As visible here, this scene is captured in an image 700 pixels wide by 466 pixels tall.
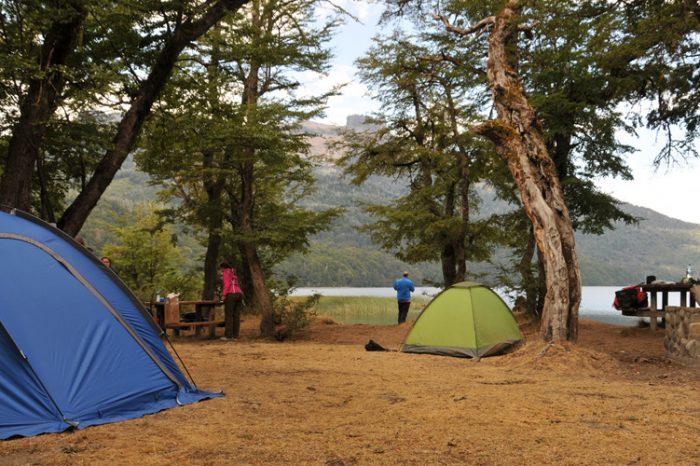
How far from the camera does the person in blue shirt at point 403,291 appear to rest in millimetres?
20578

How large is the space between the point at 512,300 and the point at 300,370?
10.3m

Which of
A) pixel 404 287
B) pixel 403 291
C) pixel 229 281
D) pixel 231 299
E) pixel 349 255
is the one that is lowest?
pixel 231 299

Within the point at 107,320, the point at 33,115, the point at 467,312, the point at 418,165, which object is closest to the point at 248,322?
the point at 418,165

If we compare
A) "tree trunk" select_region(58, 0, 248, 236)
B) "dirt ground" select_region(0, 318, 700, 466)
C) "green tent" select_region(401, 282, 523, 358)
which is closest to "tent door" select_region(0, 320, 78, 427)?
"dirt ground" select_region(0, 318, 700, 466)

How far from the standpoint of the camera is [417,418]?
6020mm

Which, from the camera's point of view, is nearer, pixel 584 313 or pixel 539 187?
pixel 539 187

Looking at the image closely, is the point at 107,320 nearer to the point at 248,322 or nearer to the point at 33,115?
the point at 33,115

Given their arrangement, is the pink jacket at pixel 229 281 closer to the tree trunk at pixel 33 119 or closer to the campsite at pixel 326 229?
the campsite at pixel 326 229

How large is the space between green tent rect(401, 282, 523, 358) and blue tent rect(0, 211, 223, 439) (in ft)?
20.0

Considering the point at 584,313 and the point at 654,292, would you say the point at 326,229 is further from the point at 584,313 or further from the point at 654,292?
the point at 584,313

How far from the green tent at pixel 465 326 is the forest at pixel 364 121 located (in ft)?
3.79

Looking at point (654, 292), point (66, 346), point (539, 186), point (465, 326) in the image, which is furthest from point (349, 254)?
point (66, 346)

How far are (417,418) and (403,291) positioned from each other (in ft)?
48.8

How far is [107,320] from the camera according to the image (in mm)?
6312
